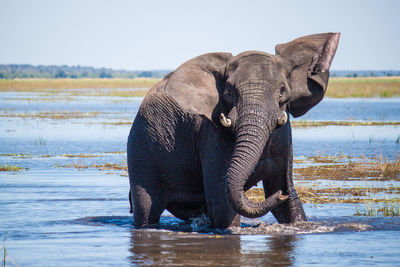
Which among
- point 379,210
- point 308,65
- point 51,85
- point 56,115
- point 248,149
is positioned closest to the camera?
point 248,149

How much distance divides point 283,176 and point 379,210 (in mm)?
2788

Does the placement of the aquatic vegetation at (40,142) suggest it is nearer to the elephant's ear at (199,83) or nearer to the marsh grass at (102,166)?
the marsh grass at (102,166)

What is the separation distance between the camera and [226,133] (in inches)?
337

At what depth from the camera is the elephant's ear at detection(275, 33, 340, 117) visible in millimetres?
8594

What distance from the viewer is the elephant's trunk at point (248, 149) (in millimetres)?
7883

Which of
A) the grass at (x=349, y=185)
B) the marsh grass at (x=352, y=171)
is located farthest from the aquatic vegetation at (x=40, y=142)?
the marsh grass at (x=352, y=171)

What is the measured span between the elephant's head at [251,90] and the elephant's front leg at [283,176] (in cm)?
33

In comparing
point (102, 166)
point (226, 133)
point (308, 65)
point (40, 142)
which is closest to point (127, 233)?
point (226, 133)

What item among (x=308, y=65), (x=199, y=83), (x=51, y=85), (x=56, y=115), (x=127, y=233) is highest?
(x=51, y=85)

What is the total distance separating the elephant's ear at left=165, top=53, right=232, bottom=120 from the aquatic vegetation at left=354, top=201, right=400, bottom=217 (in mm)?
3494

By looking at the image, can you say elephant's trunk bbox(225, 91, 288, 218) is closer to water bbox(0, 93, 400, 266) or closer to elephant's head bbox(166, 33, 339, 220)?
elephant's head bbox(166, 33, 339, 220)

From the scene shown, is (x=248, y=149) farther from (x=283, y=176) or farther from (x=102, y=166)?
(x=102, y=166)

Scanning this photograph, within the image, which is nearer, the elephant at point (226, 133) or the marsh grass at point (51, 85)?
the elephant at point (226, 133)

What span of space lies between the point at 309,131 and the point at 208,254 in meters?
20.3
